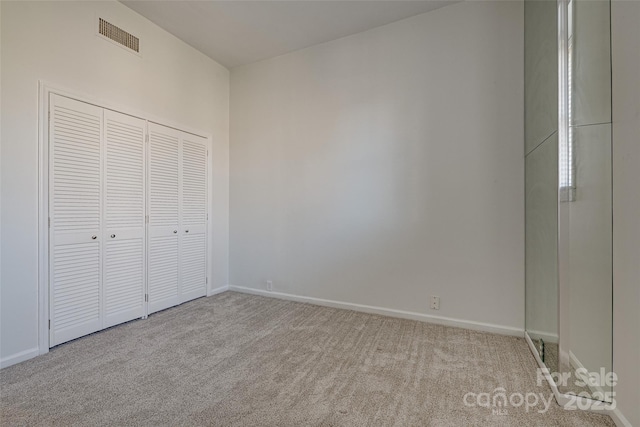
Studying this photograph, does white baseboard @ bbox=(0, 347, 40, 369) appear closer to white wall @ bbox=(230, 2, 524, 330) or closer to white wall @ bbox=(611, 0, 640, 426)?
white wall @ bbox=(230, 2, 524, 330)

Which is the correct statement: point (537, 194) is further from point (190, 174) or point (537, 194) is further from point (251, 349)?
point (190, 174)

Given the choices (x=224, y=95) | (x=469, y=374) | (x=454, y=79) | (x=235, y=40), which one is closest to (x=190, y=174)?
(x=224, y=95)

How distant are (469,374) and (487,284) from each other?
102cm

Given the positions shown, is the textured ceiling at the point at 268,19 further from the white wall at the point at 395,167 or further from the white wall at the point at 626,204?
the white wall at the point at 626,204

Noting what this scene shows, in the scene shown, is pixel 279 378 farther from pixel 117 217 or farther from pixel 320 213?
pixel 117 217

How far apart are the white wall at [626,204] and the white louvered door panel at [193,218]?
12.9 feet

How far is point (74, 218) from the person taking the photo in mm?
2580

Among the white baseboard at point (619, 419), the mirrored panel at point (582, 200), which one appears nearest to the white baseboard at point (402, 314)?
the mirrored panel at point (582, 200)

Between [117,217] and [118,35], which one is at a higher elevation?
[118,35]

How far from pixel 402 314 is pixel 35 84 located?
3.90 meters

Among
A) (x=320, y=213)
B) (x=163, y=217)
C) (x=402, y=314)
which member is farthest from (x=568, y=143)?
(x=163, y=217)

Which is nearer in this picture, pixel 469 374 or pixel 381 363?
pixel 469 374

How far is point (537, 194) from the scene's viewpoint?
2.30 meters

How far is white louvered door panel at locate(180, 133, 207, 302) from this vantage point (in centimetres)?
365
